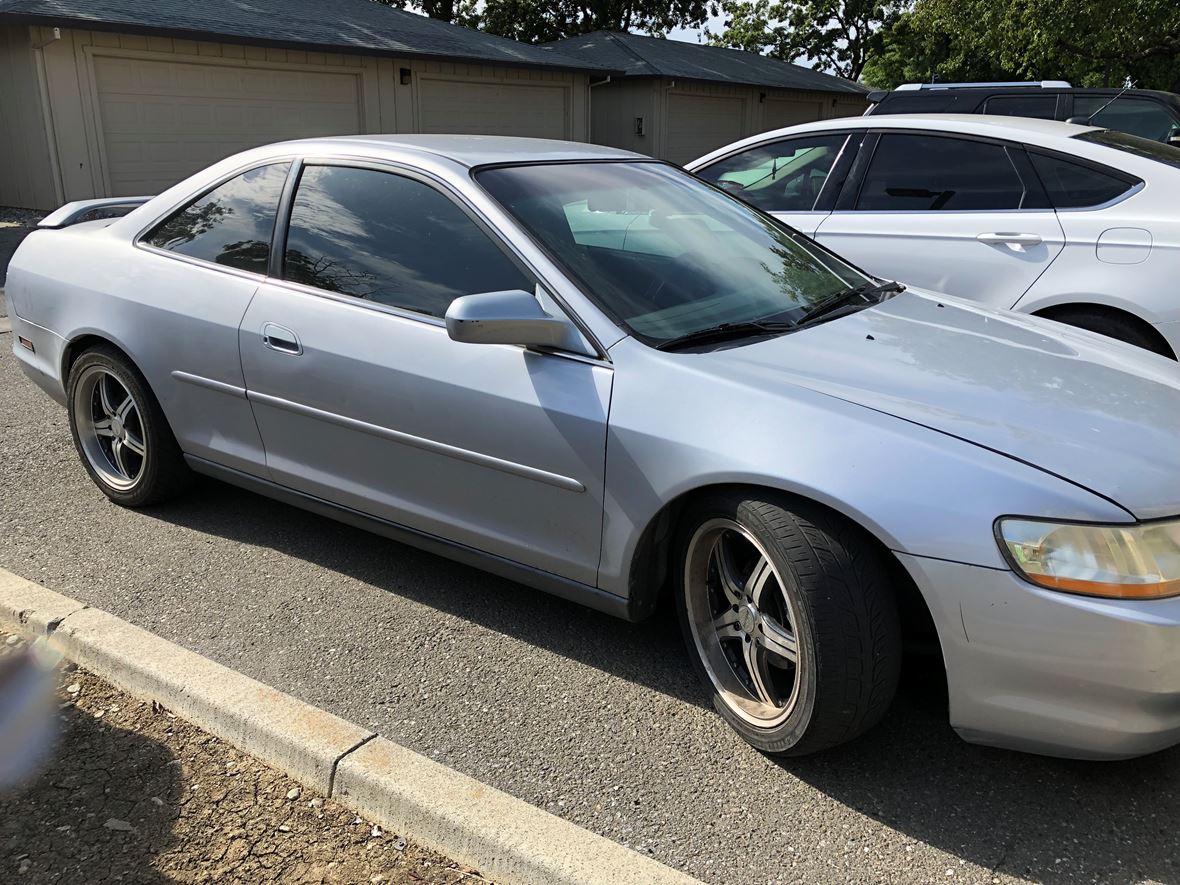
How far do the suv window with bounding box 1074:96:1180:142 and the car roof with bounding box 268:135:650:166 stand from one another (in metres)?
6.38

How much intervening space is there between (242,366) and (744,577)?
196 cm

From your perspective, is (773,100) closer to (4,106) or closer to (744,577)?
(4,106)

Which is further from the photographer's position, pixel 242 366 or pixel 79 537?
pixel 79 537

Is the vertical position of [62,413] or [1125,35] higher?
[1125,35]

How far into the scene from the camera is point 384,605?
3.52 m

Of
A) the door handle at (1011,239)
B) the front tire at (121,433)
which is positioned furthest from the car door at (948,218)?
the front tire at (121,433)

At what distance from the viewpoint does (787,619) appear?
8.74 feet

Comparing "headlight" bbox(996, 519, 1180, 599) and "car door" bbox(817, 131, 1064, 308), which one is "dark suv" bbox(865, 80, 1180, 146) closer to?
"car door" bbox(817, 131, 1064, 308)

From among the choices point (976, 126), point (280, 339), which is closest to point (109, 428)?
point (280, 339)

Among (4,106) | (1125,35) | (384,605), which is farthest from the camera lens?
(1125,35)

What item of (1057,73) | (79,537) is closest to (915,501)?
(79,537)

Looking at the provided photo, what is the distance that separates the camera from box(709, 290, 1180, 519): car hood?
7.65ft

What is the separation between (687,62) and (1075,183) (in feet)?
71.4

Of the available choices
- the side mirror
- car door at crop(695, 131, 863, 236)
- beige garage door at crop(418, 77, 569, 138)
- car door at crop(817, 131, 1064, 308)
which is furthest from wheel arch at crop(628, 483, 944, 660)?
beige garage door at crop(418, 77, 569, 138)
